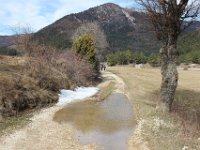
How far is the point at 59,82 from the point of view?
40.7m

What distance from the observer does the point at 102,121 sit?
26047 millimetres

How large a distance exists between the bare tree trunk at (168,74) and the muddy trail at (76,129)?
255cm

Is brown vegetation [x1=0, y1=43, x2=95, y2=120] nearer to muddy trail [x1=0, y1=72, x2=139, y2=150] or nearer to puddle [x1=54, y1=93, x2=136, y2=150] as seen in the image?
muddy trail [x1=0, y1=72, x2=139, y2=150]

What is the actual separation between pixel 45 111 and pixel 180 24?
1189 cm

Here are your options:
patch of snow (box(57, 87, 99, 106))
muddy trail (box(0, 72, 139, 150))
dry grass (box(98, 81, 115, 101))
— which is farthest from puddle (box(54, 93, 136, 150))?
dry grass (box(98, 81, 115, 101))

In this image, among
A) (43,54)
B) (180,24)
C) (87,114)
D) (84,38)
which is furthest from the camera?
(84,38)

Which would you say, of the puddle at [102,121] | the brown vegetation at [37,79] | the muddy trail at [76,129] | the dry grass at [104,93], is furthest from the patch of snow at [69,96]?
the muddy trail at [76,129]

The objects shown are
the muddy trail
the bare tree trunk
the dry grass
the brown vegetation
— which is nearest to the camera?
the muddy trail

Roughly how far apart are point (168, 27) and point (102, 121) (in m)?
7.66

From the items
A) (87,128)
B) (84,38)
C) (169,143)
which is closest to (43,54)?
(84,38)

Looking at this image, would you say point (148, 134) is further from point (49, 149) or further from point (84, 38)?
point (84, 38)

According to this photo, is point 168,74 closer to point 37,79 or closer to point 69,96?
point 37,79

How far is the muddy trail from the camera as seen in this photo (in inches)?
747

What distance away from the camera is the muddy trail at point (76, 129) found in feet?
62.3
